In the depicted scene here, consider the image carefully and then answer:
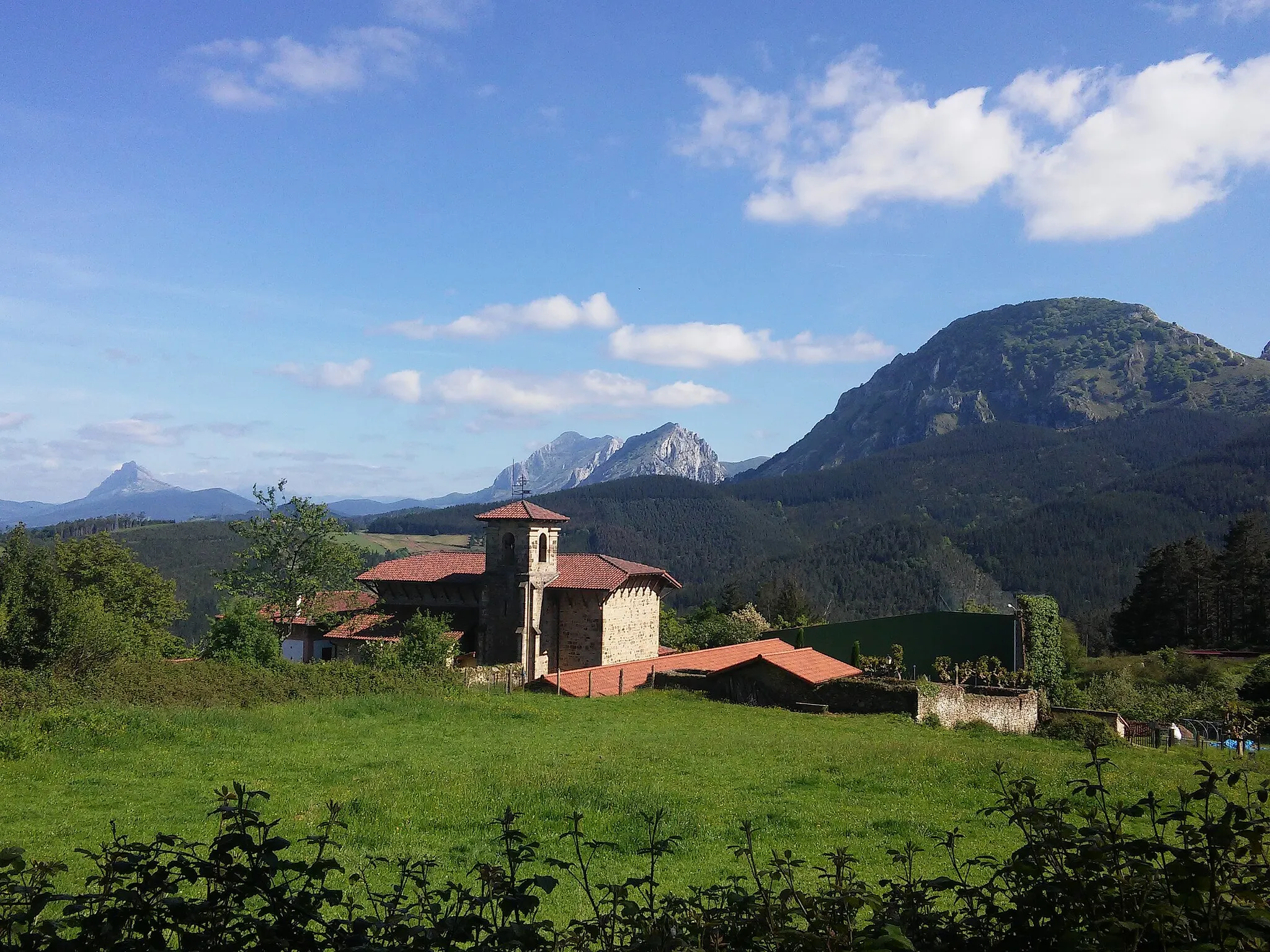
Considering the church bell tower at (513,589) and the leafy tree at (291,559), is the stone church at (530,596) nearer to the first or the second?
the church bell tower at (513,589)

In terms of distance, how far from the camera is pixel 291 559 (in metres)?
43.3

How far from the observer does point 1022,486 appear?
19875cm

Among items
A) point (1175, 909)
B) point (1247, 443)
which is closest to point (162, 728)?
point (1175, 909)

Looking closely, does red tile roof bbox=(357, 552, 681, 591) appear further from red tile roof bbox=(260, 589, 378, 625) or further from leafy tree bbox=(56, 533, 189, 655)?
leafy tree bbox=(56, 533, 189, 655)

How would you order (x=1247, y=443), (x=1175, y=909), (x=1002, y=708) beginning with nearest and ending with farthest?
(x=1175, y=909) < (x=1002, y=708) < (x=1247, y=443)

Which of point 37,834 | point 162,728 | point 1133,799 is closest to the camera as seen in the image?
point 37,834

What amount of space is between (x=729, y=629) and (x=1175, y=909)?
4967 cm

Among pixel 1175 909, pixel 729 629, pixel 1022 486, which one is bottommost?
pixel 729 629

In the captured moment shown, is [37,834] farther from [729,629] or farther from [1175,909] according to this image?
[729,629]

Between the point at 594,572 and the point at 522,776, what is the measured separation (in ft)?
84.5

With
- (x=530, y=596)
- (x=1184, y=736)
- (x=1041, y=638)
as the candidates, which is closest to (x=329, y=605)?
(x=530, y=596)

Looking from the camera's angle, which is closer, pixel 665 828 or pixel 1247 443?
pixel 665 828

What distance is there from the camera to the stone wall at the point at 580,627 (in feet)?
128

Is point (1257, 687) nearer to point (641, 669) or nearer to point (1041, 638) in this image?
point (1041, 638)
